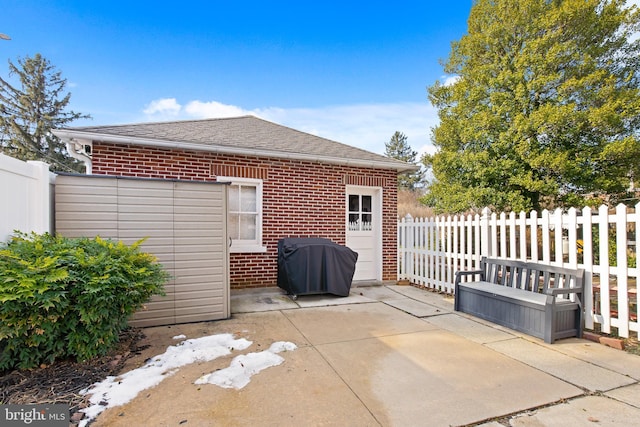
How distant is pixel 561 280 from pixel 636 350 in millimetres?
1044

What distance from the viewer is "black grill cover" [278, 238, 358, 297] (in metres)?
5.75

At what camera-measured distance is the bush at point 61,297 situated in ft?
8.50

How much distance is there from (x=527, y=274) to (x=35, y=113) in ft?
101

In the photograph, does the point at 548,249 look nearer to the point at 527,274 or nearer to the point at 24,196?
the point at 527,274

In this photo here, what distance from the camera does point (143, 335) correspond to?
155 inches

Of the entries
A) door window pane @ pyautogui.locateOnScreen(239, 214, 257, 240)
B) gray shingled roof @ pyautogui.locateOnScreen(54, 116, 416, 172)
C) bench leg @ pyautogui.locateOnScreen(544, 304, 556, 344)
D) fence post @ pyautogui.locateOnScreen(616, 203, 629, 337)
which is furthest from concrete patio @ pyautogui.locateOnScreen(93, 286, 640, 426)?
gray shingled roof @ pyautogui.locateOnScreen(54, 116, 416, 172)

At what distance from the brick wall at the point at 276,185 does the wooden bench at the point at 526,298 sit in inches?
109

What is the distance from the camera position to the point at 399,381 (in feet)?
9.22

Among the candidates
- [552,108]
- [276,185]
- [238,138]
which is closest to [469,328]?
[276,185]

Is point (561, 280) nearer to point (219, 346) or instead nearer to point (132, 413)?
point (219, 346)

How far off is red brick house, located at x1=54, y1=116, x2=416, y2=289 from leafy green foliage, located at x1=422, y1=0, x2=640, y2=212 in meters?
4.50

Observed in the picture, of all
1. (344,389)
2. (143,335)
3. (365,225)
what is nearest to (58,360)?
(143,335)

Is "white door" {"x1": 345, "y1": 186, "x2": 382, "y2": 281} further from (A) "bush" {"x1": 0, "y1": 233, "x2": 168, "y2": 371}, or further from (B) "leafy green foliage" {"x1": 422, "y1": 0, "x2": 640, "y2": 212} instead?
(A) "bush" {"x1": 0, "y1": 233, "x2": 168, "y2": 371}

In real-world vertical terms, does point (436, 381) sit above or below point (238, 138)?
below
